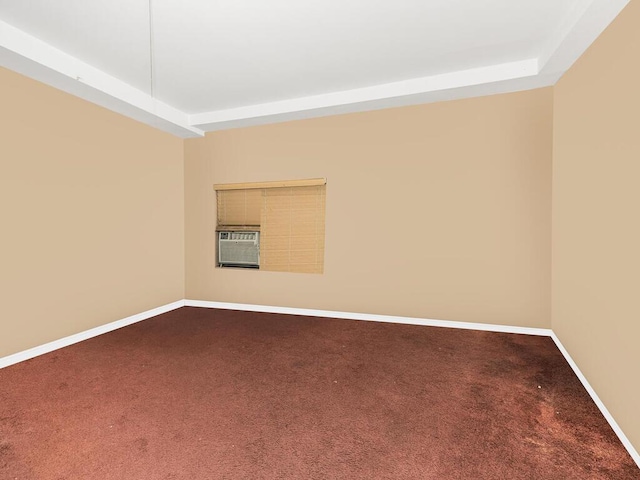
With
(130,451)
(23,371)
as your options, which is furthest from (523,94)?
(23,371)

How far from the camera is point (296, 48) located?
305cm

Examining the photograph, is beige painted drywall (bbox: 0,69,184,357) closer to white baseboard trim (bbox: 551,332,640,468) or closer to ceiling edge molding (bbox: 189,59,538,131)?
ceiling edge molding (bbox: 189,59,538,131)

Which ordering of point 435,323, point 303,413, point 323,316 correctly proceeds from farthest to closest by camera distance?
point 323,316 < point 435,323 < point 303,413

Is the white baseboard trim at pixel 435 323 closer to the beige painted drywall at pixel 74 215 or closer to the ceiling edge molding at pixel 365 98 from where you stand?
the beige painted drywall at pixel 74 215

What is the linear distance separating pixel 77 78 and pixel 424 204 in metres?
4.01

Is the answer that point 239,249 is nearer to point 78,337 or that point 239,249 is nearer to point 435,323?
point 78,337

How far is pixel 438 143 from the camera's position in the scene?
4012 millimetres

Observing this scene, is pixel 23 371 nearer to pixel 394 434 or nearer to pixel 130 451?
pixel 130 451

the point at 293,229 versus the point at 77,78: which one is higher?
the point at 77,78

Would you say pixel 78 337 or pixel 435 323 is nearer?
pixel 78 337

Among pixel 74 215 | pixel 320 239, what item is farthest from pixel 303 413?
pixel 74 215

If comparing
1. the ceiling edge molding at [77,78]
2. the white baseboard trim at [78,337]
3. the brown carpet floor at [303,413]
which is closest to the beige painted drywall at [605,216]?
the brown carpet floor at [303,413]

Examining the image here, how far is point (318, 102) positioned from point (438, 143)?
63.3 inches

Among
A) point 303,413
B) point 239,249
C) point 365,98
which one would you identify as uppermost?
point 365,98
